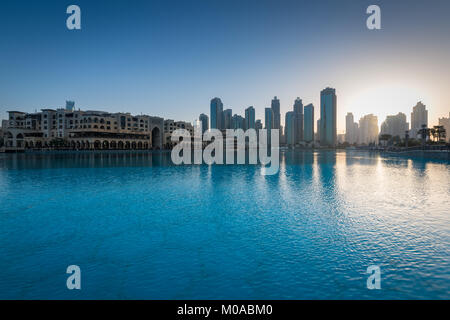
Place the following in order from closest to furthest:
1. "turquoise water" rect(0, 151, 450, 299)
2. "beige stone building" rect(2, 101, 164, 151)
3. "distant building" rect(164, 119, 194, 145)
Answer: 1. "turquoise water" rect(0, 151, 450, 299)
2. "beige stone building" rect(2, 101, 164, 151)
3. "distant building" rect(164, 119, 194, 145)

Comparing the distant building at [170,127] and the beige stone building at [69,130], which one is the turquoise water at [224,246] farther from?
the distant building at [170,127]

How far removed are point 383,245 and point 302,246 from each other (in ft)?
12.6

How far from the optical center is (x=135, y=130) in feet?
497

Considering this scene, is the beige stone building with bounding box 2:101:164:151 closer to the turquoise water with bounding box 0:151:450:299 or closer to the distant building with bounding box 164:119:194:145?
the distant building with bounding box 164:119:194:145

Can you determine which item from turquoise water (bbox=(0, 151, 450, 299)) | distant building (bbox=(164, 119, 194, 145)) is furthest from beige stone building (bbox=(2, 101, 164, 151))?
turquoise water (bbox=(0, 151, 450, 299))

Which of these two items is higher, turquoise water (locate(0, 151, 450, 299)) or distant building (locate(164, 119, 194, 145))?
distant building (locate(164, 119, 194, 145))

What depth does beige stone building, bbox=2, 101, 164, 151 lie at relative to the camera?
128 meters

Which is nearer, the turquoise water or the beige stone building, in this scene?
the turquoise water

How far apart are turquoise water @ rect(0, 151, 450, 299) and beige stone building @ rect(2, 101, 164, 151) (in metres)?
119

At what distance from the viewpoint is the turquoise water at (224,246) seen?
8.65 metres

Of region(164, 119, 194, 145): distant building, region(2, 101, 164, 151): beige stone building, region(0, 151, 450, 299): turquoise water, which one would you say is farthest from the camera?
region(164, 119, 194, 145): distant building

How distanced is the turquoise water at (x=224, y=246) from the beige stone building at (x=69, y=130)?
11884 cm

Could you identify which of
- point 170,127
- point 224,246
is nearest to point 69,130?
point 170,127
